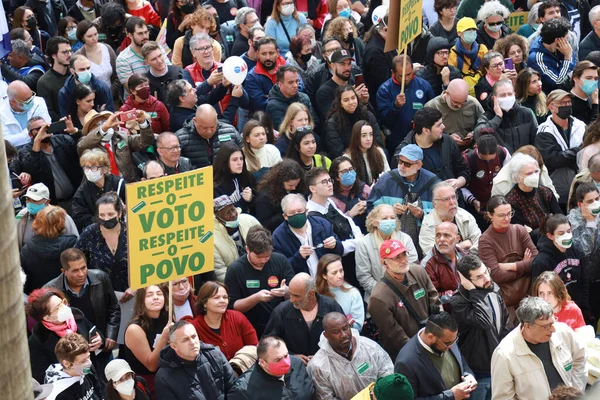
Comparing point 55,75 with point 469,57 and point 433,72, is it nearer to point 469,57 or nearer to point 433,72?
point 433,72

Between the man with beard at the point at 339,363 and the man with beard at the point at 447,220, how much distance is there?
1943 millimetres

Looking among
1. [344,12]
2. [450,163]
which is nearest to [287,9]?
[344,12]

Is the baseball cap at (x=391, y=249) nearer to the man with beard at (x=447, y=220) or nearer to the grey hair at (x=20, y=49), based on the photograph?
the man with beard at (x=447, y=220)

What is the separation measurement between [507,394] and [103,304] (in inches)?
123

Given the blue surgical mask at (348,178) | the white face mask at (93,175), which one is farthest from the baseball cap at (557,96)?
the white face mask at (93,175)

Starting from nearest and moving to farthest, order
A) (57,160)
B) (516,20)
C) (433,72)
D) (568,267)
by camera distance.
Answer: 1. (568,267)
2. (57,160)
3. (433,72)
4. (516,20)

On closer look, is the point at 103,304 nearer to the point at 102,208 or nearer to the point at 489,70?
the point at 102,208

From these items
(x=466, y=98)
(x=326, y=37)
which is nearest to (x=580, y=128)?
(x=466, y=98)

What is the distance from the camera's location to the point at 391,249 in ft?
28.9

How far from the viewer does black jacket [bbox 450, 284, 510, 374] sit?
28.4 ft

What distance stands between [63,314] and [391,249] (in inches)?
98.5

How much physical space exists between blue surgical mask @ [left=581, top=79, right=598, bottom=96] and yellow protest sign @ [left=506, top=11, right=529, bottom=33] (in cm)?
247

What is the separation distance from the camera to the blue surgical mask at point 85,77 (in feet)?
38.0

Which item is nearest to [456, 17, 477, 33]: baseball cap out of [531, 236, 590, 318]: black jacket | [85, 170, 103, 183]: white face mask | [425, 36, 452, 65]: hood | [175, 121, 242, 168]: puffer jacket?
[425, 36, 452, 65]: hood
